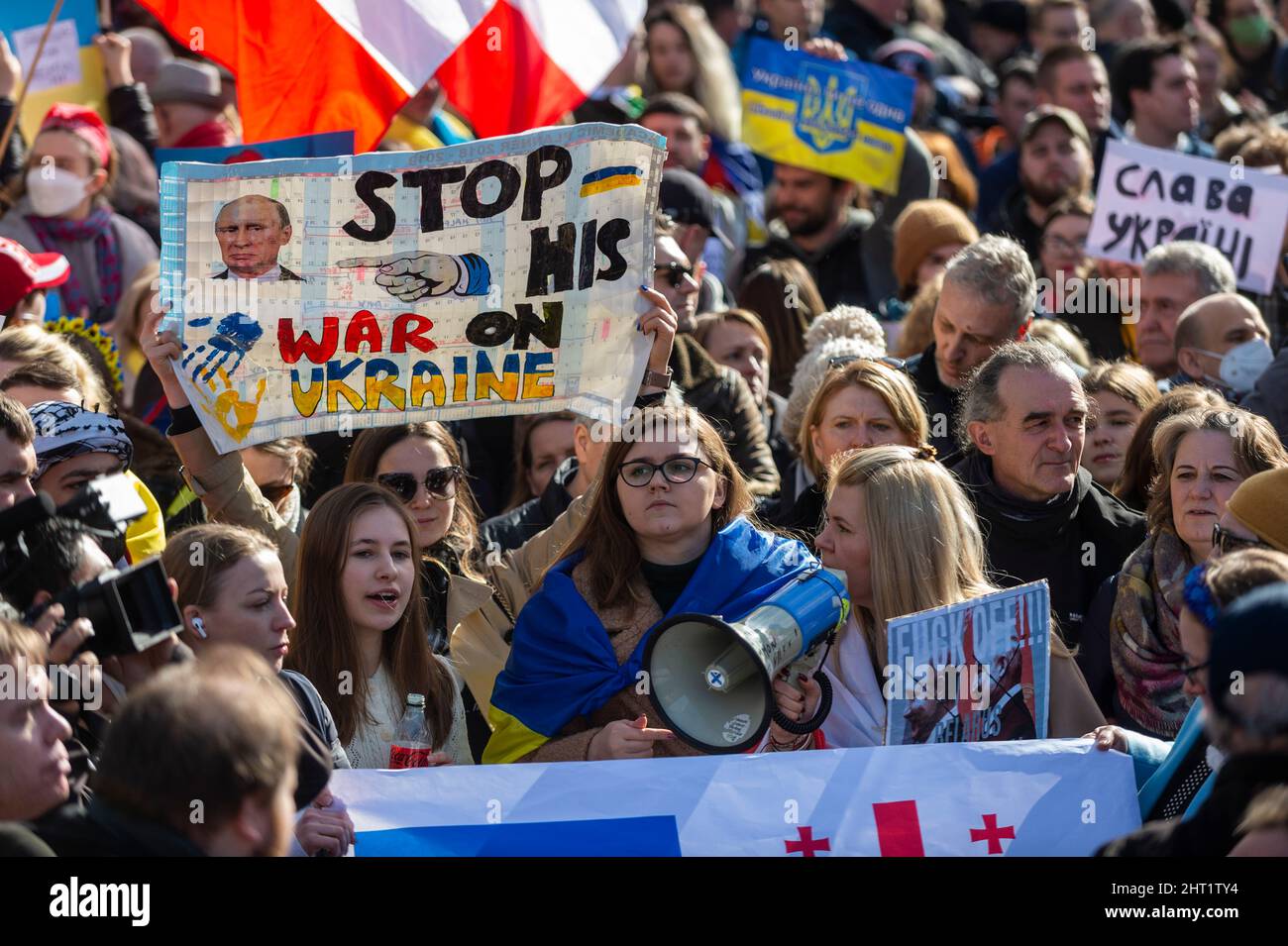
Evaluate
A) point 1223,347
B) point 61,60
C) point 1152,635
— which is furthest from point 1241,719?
point 61,60

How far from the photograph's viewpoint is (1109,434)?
21.5ft

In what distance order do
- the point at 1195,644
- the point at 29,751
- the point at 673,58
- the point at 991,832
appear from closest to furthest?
the point at 29,751, the point at 1195,644, the point at 991,832, the point at 673,58

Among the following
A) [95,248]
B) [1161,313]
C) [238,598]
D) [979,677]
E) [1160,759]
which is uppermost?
[95,248]

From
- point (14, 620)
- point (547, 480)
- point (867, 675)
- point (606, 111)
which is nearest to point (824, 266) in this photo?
point (606, 111)

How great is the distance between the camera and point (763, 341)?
7.50 m

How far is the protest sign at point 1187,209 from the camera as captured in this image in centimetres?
833

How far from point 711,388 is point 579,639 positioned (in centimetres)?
208

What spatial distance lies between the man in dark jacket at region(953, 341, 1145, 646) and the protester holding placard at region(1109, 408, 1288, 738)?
11.1 inches

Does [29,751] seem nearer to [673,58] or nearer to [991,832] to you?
[991,832]

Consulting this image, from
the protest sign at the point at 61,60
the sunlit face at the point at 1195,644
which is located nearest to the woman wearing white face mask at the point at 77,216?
the protest sign at the point at 61,60

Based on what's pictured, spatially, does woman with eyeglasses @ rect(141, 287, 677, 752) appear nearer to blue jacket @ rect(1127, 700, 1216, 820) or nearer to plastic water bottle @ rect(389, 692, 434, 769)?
plastic water bottle @ rect(389, 692, 434, 769)

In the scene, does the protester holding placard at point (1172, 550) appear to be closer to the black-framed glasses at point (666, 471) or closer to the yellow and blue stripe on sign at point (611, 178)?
the black-framed glasses at point (666, 471)
